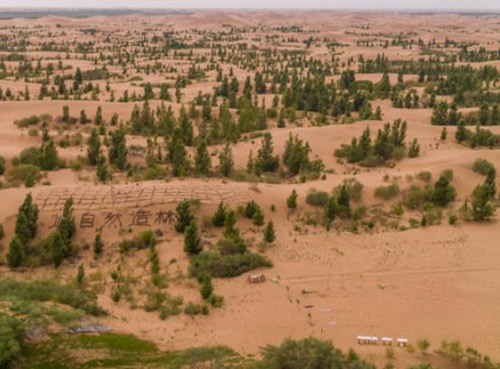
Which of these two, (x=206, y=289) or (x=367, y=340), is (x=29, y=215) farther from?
(x=367, y=340)

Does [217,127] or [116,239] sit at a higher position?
[217,127]

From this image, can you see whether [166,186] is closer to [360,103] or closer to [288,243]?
[288,243]

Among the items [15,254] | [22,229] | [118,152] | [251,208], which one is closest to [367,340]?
[251,208]

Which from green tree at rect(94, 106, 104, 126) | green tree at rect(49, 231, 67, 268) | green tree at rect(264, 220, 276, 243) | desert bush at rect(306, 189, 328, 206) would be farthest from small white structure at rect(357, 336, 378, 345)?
green tree at rect(94, 106, 104, 126)

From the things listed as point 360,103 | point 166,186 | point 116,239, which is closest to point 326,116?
point 360,103

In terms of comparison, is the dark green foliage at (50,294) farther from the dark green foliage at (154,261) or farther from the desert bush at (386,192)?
the desert bush at (386,192)

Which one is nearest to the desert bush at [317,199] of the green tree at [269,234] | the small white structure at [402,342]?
the green tree at [269,234]

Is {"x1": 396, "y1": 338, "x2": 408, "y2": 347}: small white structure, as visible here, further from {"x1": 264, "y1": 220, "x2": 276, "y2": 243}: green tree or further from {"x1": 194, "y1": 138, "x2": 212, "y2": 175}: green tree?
{"x1": 194, "y1": 138, "x2": 212, "y2": 175}: green tree
